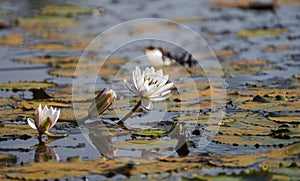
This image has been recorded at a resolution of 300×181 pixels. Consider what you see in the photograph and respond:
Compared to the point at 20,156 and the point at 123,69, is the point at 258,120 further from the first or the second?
the point at 123,69

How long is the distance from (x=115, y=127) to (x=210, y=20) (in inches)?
157

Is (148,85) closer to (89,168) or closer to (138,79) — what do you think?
(138,79)

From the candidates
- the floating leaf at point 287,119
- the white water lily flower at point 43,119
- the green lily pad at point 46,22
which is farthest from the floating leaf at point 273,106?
the green lily pad at point 46,22

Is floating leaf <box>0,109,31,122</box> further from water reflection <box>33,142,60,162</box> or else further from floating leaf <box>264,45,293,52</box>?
floating leaf <box>264,45,293,52</box>

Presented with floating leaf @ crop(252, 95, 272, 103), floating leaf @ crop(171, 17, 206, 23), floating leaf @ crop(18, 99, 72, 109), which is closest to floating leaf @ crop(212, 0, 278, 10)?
floating leaf @ crop(171, 17, 206, 23)

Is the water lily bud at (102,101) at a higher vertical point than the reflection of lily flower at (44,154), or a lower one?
higher

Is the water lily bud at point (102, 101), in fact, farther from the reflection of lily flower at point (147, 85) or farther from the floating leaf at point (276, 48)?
the floating leaf at point (276, 48)

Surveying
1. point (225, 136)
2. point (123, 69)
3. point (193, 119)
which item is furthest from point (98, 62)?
point (225, 136)

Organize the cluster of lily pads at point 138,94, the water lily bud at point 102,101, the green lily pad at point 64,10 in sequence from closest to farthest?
1. the cluster of lily pads at point 138,94
2. the water lily bud at point 102,101
3. the green lily pad at point 64,10

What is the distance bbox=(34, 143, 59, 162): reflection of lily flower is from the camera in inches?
101

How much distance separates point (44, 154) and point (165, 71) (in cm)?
185

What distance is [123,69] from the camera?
4469 millimetres

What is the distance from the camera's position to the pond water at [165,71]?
2660 mm

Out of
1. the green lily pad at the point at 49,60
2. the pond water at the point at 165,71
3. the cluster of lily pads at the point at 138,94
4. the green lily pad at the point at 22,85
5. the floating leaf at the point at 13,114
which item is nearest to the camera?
the pond water at the point at 165,71
